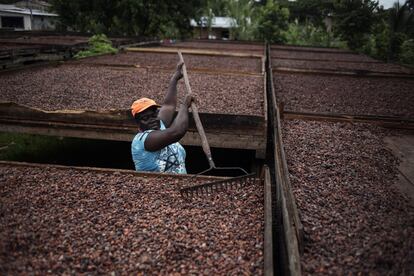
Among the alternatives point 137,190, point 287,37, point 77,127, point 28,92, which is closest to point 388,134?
point 137,190

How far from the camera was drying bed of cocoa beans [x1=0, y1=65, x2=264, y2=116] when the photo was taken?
574 cm

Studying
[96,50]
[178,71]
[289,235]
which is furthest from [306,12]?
[289,235]

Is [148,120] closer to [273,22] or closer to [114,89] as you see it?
[114,89]

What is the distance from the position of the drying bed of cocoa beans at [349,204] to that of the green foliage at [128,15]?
19.7m

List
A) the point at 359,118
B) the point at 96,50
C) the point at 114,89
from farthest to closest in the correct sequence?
the point at 96,50
the point at 114,89
the point at 359,118

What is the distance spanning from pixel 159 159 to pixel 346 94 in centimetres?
504

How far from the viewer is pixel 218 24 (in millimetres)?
41000

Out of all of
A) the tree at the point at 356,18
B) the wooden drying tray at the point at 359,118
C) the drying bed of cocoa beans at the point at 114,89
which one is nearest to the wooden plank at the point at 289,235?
the wooden drying tray at the point at 359,118

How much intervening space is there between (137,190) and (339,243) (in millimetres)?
1791

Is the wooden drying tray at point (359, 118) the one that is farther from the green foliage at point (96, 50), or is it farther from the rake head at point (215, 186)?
the green foliage at point (96, 50)

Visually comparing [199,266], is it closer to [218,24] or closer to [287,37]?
[287,37]

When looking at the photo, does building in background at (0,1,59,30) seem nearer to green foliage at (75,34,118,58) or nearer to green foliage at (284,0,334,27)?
green foliage at (75,34,118,58)

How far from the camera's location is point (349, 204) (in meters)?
2.98

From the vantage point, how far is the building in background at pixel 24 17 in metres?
26.6
